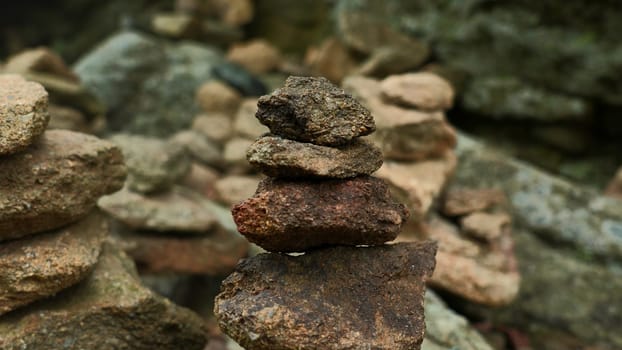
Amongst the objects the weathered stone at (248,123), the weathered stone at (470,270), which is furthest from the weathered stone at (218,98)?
the weathered stone at (470,270)

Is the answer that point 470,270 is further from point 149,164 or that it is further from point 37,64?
point 37,64

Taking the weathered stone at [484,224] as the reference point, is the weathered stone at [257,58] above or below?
below

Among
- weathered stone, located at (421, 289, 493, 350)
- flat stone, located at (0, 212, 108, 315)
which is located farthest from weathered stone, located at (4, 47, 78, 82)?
weathered stone, located at (421, 289, 493, 350)

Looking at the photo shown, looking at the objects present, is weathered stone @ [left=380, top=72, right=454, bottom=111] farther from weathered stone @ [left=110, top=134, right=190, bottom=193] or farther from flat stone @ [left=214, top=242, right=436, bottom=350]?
flat stone @ [left=214, top=242, right=436, bottom=350]

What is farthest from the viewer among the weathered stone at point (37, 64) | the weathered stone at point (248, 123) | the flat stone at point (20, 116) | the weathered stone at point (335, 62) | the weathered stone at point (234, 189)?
the weathered stone at point (335, 62)

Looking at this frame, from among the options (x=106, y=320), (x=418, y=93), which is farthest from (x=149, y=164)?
(x=418, y=93)

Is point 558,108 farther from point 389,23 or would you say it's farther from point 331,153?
point 331,153

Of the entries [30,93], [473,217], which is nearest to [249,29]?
[473,217]

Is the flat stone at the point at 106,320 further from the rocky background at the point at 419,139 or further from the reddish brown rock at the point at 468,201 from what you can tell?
the reddish brown rock at the point at 468,201
